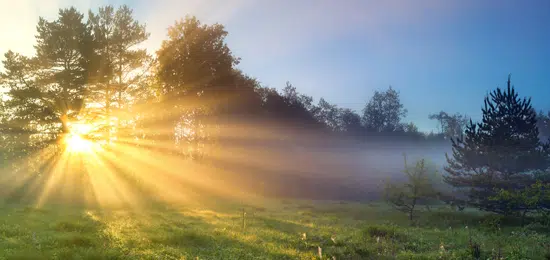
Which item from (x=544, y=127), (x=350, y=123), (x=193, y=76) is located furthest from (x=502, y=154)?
(x=544, y=127)

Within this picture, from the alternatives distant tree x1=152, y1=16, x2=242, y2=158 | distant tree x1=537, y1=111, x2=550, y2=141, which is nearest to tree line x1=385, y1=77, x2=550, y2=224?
distant tree x1=152, y1=16, x2=242, y2=158

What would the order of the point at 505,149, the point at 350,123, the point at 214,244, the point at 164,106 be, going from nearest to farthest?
1. the point at 214,244
2. the point at 505,149
3. the point at 164,106
4. the point at 350,123

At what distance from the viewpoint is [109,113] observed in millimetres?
45500

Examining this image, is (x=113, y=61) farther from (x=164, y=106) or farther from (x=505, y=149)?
(x=505, y=149)

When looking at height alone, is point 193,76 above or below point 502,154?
above

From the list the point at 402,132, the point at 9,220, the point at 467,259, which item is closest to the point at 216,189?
the point at 9,220

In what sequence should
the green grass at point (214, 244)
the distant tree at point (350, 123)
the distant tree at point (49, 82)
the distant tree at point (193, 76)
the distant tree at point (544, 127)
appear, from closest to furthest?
the green grass at point (214, 244) < the distant tree at point (49, 82) < the distant tree at point (193, 76) < the distant tree at point (350, 123) < the distant tree at point (544, 127)

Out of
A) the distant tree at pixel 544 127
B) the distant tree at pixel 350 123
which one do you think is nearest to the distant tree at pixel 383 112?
the distant tree at pixel 350 123

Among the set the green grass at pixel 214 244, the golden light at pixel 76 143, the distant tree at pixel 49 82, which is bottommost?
the green grass at pixel 214 244

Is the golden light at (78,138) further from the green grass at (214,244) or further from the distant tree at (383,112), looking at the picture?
the distant tree at (383,112)

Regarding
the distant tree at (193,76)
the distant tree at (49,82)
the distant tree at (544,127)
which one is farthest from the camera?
the distant tree at (544,127)

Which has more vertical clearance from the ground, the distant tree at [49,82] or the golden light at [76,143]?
the distant tree at [49,82]

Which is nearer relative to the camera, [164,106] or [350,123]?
[164,106]

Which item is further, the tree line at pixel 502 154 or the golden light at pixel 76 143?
the golden light at pixel 76 143
